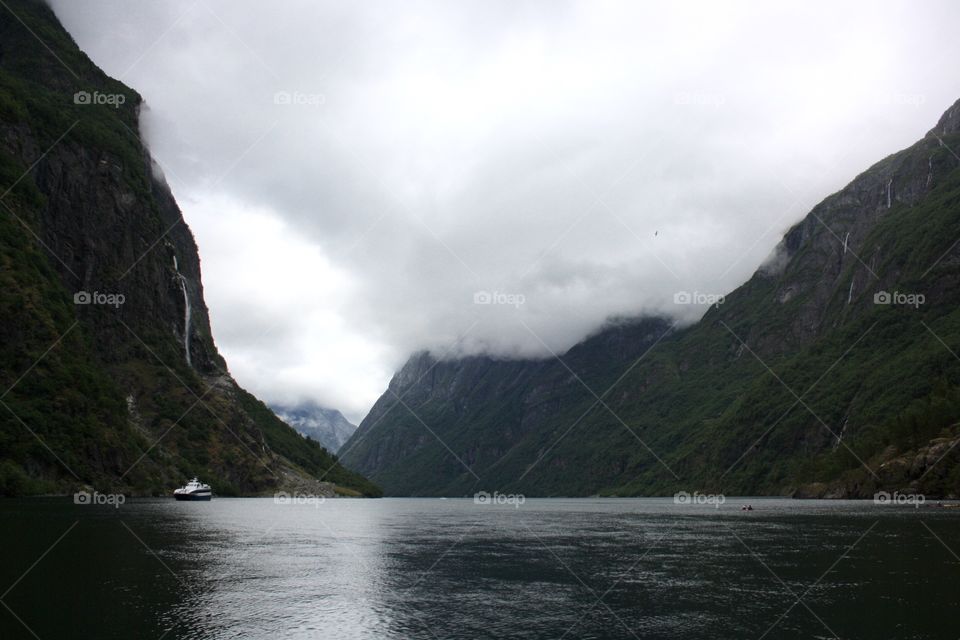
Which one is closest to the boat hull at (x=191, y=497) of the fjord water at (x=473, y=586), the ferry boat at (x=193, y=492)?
the ferry boat at (x=193, y=492)

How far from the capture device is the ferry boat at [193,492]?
594ft

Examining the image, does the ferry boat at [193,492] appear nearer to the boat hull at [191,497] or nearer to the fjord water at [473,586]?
the boat hull at [191,497]

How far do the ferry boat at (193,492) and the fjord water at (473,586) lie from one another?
10887 centimetres

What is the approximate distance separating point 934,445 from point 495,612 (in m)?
186

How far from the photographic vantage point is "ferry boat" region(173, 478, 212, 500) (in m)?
181

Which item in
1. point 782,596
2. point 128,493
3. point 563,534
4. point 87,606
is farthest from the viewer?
point 128,493

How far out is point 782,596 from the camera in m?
40.8

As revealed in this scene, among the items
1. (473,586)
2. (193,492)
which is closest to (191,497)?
(193,492)

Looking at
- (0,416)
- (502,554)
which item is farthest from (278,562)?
(0,416)

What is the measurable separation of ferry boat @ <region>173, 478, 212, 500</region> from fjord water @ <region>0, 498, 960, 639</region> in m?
109

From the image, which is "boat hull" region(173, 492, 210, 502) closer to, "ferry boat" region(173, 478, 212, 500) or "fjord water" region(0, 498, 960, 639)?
"ferry boat" region(173, 478, 212, 500)

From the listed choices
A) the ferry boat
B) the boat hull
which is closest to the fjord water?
the boat hull

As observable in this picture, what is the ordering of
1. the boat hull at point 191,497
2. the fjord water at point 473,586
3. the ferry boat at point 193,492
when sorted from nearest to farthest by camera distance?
the fjord water at point 473,586 < the boat hull at point 191,497 < the ferry boat at point 193,492

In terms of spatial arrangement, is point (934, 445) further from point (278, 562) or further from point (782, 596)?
point (278, 562)
